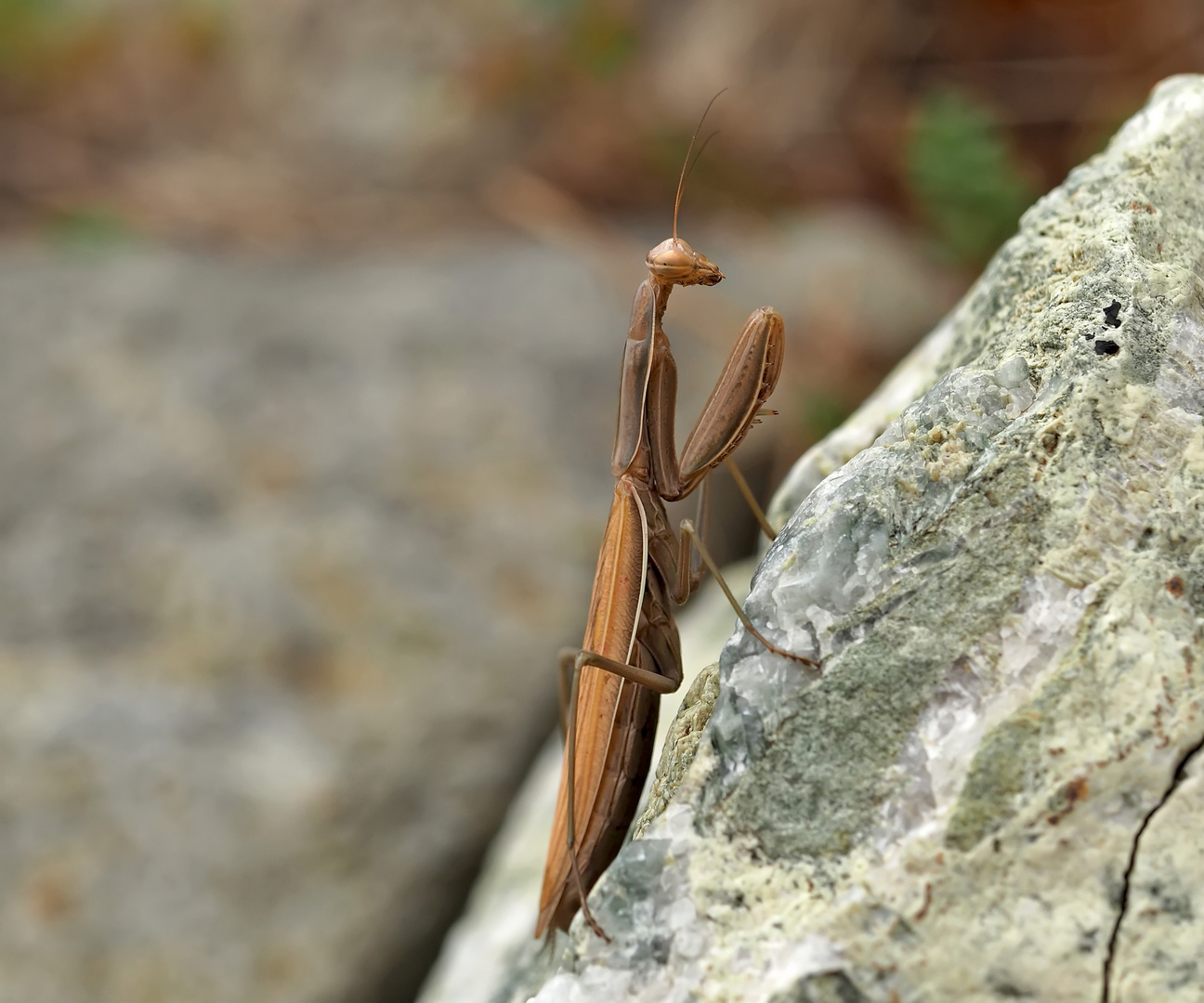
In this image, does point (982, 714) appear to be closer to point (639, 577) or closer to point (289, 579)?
point (639, 577)

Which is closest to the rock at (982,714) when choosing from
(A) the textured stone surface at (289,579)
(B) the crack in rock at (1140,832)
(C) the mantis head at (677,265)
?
(B) the crack in rock at (1140,832)

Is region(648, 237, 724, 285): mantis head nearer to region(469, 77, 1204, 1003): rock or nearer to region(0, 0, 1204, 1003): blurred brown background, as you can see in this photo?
region(469, 77, 1204, 1003): rock

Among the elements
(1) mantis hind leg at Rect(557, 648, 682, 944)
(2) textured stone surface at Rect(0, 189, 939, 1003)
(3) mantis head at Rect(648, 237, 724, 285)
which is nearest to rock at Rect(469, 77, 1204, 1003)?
(1) mantis hind leg at Rect(557, 648, 682, 944)

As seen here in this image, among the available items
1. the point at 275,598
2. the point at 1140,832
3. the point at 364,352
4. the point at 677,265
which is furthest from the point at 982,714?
the point at 364,352

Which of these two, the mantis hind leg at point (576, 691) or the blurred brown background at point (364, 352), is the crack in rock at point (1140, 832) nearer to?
the mantis hind leg at point (576, 691)

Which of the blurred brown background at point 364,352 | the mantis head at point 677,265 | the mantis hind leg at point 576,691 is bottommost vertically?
the mantis hind leg at point 576,691

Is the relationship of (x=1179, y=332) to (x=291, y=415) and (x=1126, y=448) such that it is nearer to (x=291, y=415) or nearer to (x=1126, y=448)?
(x=1126, y=448)
